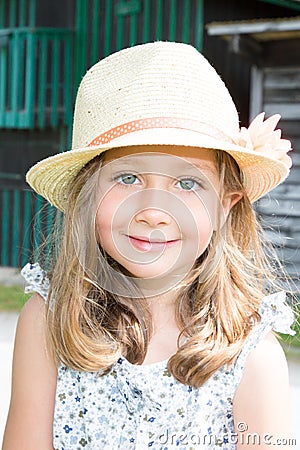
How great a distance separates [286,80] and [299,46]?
0.36 metres

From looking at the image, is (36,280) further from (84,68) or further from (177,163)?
(84,68)

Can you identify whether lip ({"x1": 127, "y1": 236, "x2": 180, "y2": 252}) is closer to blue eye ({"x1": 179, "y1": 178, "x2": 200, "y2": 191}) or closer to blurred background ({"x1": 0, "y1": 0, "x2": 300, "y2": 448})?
blue eye ({"x1": 179, "y1": 178, "x2": 200, "y2": 191})

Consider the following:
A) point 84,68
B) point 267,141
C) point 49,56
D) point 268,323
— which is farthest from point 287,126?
point 268,323

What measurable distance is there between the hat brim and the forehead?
3 centimetres

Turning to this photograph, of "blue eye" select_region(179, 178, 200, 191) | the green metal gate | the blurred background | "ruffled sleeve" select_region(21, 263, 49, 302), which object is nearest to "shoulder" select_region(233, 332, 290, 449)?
"blue eye" select_region(179, 178, 200, 191)

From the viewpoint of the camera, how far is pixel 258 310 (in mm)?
2016

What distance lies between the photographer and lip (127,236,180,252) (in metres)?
1.83

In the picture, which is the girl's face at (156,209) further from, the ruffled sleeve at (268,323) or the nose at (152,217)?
the ruffled sleeve at (268,323)

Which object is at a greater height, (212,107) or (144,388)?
(212,107)

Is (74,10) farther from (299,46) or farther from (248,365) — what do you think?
(248,365)

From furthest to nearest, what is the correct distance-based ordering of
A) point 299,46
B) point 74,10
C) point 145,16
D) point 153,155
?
point 74,10 < point 145,16 < point 299,46 < point 153,155

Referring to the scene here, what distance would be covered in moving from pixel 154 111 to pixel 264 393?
62cm

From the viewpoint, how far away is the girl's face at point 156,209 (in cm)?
182

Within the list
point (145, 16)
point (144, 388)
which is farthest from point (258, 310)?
point (145, 16)
